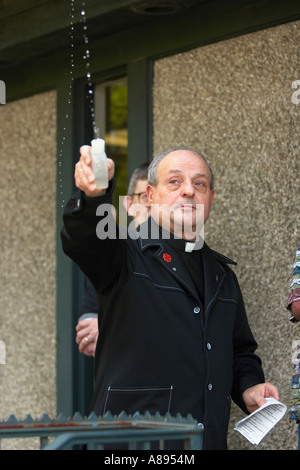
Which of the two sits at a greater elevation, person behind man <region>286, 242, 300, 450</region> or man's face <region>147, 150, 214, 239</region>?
man's face <region>147, 150, 214, 239</region>

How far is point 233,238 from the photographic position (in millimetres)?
4645

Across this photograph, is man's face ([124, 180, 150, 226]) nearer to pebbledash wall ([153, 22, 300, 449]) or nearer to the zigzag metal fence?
pebbledash wall ([153, 22, 300, 449])

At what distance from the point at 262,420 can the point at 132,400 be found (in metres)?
0.46

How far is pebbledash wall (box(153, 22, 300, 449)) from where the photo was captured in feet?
14.3

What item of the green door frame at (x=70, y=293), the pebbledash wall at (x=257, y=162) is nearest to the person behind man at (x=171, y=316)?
the pebbledash wall at (x=257, y=162)

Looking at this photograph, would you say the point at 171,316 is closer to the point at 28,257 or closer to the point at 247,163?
the point at 247,163

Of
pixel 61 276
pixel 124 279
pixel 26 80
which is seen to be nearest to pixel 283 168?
pixel 124 279

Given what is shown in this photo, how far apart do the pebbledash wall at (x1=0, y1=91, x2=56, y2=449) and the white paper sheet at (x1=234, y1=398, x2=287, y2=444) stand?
254 centimetres

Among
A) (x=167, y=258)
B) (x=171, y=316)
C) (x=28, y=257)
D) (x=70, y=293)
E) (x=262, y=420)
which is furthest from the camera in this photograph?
(x=28, y=257)

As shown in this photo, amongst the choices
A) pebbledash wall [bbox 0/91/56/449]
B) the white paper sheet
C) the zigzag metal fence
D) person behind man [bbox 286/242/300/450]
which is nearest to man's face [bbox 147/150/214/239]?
person behind man [bbox 286/242/300/450]

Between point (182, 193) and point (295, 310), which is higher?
point (182, 193)

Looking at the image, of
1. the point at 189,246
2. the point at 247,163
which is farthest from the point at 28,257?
the point at 189,246

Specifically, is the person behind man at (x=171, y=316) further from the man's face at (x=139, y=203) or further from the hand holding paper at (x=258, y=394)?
the man's face at (x=139, y=203)

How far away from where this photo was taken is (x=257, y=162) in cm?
452
